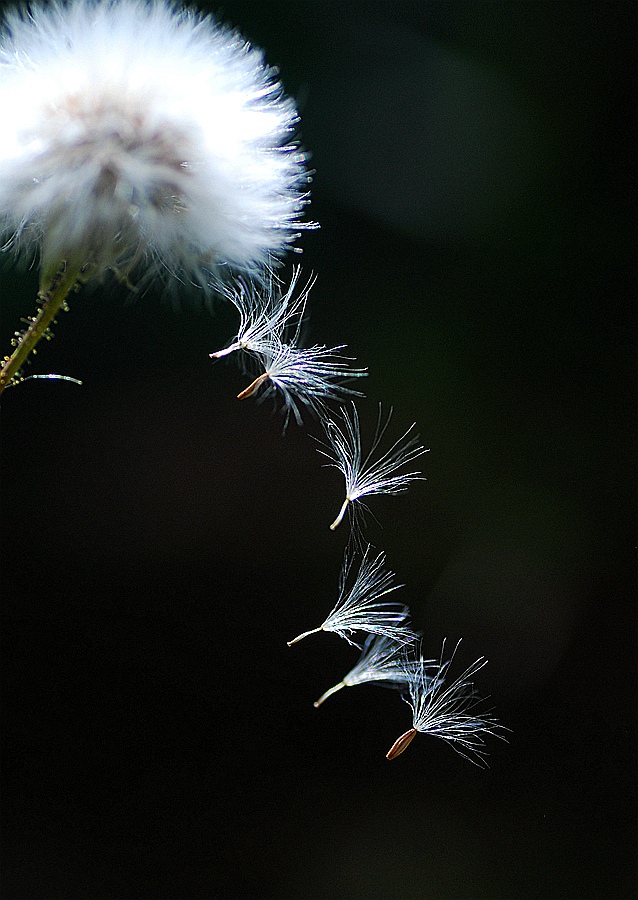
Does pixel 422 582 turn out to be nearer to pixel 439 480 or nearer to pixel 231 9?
pixel 439 480

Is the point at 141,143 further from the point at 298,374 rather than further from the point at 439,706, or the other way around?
the point at 439,706

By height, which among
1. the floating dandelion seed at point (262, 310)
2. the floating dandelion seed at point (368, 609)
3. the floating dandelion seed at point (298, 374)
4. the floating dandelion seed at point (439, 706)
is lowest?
the floating dandelion seed at point (439, 706)

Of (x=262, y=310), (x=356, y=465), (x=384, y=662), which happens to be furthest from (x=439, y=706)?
(x=262, y=310)

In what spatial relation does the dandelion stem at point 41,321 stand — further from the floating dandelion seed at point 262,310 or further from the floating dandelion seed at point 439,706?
the floating dandelion seed at point 439,706

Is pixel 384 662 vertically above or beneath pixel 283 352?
beneath

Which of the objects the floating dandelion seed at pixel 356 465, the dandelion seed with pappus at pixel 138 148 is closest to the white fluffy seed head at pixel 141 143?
the dandelion seed with pappus at pixel 138 148

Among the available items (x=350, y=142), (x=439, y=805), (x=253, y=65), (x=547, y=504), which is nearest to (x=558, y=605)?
(x=547, y=504)

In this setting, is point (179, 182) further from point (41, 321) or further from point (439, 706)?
point (439, 706)

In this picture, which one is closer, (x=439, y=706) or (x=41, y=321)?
(x=41, y=321)
